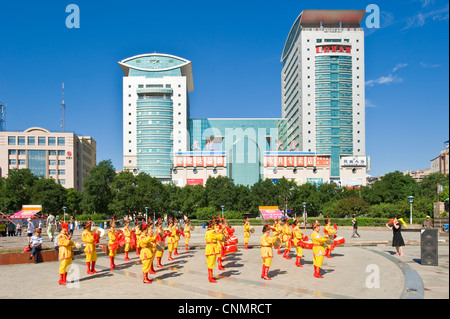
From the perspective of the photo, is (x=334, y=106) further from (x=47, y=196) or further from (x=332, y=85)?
(x=47, y=196)

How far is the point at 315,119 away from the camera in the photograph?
103m

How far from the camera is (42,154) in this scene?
8556 cm

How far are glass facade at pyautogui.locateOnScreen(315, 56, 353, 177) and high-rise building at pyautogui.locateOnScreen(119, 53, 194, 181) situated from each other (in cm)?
4402

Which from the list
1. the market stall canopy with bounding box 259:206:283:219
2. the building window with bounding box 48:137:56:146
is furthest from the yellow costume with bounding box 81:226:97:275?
the building window with bounding box 48:137:56:146

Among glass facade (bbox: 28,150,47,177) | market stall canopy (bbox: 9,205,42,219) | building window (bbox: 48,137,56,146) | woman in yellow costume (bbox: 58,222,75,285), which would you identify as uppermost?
building window (bbox: 48,137,56,146)

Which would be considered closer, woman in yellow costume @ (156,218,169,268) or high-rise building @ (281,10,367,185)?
woman in yellow costume @ (156,218,169,268)

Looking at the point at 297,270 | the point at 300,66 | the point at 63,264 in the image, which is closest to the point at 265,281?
the point at 297,270

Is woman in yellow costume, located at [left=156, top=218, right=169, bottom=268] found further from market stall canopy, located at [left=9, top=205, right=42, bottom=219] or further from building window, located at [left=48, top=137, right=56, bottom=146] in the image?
building window, located at [left=48, top=137, right=56, bottom=146]

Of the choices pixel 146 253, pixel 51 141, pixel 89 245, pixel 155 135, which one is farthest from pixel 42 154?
pixel 146 253

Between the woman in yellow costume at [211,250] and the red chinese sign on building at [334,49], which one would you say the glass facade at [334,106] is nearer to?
the red chinese sign on building at [334,49]

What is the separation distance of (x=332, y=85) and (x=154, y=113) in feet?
186

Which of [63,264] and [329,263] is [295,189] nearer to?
[329,263]

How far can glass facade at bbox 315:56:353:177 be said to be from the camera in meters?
101
